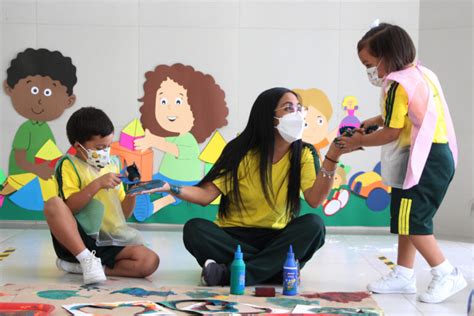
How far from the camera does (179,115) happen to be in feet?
16.8

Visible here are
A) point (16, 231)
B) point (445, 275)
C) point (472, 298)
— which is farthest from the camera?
point (16, 231)

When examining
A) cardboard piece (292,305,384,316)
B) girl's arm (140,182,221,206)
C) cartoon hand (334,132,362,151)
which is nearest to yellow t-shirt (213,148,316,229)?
girl's arm (140,182,221,206)

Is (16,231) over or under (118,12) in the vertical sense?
under

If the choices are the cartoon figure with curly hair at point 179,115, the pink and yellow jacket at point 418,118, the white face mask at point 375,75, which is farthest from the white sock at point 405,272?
the cartoon figure with curly hair at point 179,115

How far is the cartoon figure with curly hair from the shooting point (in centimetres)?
511

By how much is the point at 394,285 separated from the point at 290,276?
0.51 metres

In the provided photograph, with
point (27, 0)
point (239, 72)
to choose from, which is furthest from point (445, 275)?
point (27, 0)

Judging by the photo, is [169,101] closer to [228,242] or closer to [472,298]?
[228,242]

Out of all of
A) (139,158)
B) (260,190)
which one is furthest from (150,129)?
(260,190)

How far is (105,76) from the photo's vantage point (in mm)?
5117

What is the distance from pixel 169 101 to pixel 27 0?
1253 millimetres

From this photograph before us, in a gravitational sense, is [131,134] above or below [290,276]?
above

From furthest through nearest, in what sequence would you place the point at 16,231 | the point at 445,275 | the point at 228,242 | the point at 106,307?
the point at 16,231 < the point at 228,242 < the point at 445,275 < the point at 106,307

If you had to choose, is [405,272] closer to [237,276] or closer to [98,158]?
[237,276]
